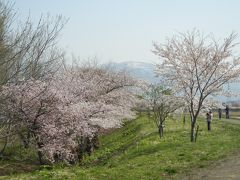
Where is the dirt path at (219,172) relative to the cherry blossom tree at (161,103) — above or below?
below

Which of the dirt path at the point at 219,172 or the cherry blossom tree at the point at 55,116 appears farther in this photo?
the cherry blossom tree at the point at 55,116

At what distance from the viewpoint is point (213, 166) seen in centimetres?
1493

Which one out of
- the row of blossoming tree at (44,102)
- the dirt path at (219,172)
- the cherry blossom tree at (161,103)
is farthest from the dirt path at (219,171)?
the cherry blossom tree at (161,103)

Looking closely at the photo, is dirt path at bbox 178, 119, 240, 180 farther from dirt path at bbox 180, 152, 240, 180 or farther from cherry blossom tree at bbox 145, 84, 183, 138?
cherry blossom tree at bbox 145, 84, 183, 138

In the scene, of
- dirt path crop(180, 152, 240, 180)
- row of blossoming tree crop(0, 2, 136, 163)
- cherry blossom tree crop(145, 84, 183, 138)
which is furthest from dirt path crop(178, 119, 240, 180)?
cherry blossom tree crop(145, 84, 183, 138)

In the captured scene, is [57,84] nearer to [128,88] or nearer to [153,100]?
[153,100]

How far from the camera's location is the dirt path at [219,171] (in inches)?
514

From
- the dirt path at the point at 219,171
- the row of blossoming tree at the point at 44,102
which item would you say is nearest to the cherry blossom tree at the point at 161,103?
the row of blossoming tree at the point at 44,102

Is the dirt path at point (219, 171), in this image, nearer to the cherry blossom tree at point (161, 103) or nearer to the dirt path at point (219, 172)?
the dirt path at point (219, 172)

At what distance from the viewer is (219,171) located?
45.7 feet

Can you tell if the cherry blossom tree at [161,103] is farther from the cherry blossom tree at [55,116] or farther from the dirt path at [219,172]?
the dirt path at [219,172]

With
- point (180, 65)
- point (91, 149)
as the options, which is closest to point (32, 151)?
point (91, 149)

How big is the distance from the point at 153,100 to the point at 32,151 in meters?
14.2

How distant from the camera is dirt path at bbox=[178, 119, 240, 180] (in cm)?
1305
